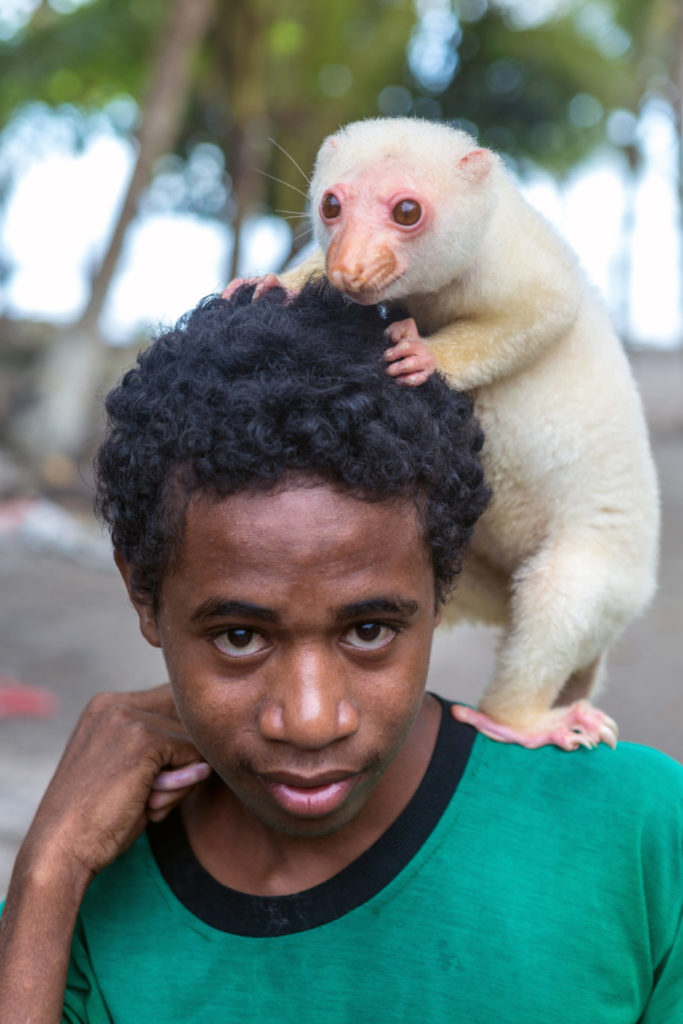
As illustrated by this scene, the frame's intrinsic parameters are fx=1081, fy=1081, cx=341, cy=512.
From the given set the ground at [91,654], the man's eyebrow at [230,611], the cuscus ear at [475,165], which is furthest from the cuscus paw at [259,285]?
the ground at [91,654]

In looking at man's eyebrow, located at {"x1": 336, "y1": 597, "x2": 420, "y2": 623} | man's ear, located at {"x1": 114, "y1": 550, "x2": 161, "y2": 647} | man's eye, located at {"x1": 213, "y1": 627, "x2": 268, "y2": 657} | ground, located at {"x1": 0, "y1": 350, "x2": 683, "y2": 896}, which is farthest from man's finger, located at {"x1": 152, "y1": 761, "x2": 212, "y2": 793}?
ground, located at {"x1": 0, "y1": 350, "x2": 683, "y2": 896}

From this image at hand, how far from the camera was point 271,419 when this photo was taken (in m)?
1.53

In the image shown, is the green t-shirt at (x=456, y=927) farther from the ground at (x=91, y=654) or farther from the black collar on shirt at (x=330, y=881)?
the ground at (x=91, y=654)

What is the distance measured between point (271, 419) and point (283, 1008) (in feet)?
3.00

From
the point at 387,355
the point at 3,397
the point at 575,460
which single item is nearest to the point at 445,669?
the point at 575,460

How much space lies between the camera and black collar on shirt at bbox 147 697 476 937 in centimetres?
172

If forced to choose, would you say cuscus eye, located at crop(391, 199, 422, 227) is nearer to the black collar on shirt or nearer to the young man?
the young man

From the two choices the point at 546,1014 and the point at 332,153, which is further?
the point at 332,153

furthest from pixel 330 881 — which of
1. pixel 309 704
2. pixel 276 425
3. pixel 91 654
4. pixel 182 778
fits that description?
pixel 91 654

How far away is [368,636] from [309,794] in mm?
243

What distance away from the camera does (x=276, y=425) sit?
5.02 feet

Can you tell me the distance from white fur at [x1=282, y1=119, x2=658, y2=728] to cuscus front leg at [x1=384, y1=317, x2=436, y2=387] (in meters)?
0.14

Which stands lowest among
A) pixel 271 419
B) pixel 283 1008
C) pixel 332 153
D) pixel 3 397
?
pixel 283 1008

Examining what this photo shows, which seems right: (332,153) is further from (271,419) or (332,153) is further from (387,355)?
(271,419)
